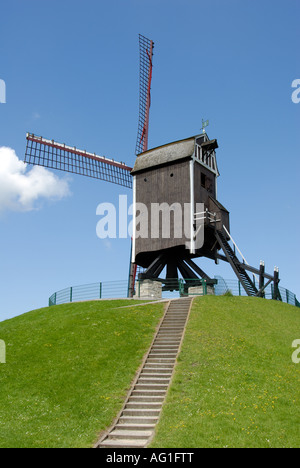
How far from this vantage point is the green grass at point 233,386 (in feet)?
45.9

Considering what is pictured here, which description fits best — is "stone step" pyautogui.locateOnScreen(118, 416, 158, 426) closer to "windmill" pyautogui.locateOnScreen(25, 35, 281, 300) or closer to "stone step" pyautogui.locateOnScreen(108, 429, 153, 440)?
"stone step" pyautogui.locateOnScreen(108, 429, 153, 440)

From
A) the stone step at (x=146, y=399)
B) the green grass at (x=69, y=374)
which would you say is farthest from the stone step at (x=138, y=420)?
the stone step at (x=146, y=399)

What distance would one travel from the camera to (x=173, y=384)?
58.3 feet

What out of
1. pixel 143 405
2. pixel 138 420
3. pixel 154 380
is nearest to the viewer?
pixel 138 420

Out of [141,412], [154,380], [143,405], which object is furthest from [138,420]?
[154,380]

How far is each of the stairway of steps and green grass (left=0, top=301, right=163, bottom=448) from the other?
1.37 ft

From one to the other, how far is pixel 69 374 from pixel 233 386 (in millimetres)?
6650

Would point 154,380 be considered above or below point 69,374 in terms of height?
below

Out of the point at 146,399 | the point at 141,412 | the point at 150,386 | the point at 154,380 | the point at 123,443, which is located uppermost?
the point at 154,380

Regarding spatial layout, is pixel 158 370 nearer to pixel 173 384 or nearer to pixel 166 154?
pixel 173 384

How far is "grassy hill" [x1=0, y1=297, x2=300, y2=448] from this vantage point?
14.4 meters

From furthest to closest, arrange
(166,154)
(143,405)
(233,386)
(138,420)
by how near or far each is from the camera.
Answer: (166,154), (233,386), (143,405), (138,420)

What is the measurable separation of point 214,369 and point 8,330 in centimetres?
1281
